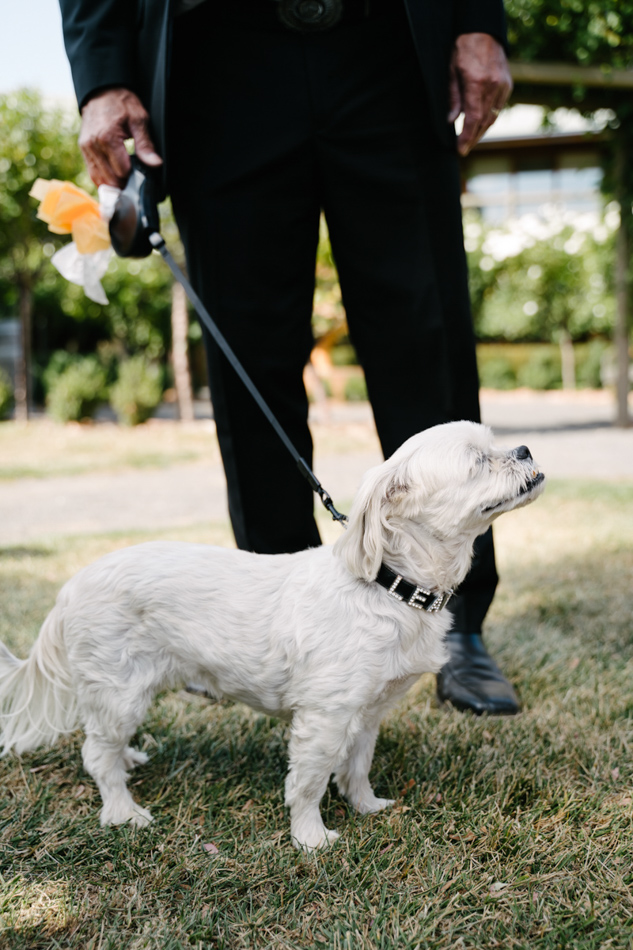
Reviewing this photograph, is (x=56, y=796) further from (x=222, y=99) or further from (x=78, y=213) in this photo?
(x=222, y=99)

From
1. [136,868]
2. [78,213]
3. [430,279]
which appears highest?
[78,213]

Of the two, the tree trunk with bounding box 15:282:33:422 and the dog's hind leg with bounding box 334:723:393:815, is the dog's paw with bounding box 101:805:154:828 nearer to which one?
the dog's hind leg with bounding box 334:723:393:815

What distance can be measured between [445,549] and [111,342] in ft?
78.5

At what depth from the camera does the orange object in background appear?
2.34 metres

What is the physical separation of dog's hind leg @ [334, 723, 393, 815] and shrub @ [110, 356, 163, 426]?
13.1 meters

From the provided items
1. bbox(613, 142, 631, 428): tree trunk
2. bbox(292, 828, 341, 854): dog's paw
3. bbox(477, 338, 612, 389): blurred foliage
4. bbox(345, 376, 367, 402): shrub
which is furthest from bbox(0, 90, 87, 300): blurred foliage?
bbox(477, 338, 612, 389): blurred foliage

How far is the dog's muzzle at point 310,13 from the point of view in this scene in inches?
80.1

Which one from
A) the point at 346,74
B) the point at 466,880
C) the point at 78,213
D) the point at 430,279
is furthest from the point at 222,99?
the point at 466,880

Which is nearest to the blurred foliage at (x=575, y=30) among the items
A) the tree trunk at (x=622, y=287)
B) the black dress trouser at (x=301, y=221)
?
the tree trunk at (x=622, y=287)

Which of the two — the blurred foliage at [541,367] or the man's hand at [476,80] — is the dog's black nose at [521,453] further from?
the blurred foliage at [541,367]

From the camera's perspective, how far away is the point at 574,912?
144 cm

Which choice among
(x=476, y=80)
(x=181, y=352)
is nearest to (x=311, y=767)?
(x=476, y=80)

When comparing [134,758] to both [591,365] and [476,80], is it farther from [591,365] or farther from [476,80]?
[591,365]

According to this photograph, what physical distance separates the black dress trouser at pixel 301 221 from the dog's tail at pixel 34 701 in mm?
694
